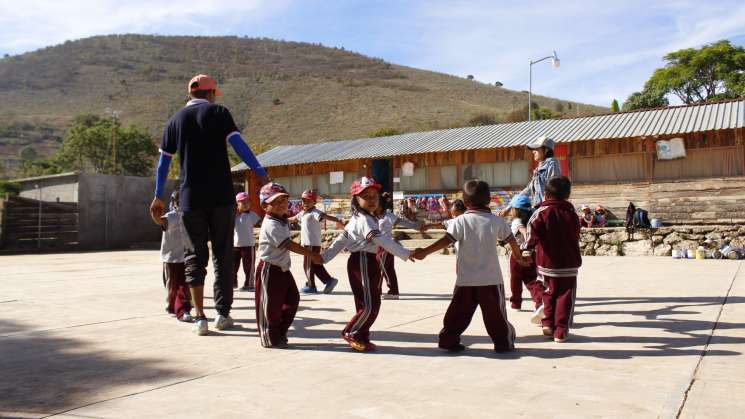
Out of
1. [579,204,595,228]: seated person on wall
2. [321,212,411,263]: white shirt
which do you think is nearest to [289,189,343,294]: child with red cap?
[321,212,411,263]: white shirt

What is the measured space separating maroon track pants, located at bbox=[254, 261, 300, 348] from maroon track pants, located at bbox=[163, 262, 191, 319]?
65.1 inches

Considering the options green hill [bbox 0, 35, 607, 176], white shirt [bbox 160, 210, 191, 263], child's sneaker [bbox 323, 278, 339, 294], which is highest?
green hill [bbox 0, 35, 607, 176]

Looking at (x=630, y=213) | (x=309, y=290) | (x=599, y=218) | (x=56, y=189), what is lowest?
(x=309, y=290)

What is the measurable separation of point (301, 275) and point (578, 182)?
11.4 metres

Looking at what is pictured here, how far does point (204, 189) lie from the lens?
541 centimetres

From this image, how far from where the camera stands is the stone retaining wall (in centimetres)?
1611

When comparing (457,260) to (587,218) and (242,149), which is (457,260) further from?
(587,218)

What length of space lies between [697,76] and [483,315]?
44580mm

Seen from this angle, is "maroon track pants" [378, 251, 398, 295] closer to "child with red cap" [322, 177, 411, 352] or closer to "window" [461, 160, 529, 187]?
"child with red cap" [322, 177, 411, 352]

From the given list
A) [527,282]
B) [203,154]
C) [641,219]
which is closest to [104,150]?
[641,219]

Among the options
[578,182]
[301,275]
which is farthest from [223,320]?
[578,182]

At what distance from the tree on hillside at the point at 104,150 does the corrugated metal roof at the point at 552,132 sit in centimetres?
2973

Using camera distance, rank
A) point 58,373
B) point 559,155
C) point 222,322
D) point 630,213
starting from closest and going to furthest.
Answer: point 58,373 → point 222,322 → point 630,213 → point 559,155

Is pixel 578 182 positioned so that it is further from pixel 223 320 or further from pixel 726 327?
pixel 223 320
